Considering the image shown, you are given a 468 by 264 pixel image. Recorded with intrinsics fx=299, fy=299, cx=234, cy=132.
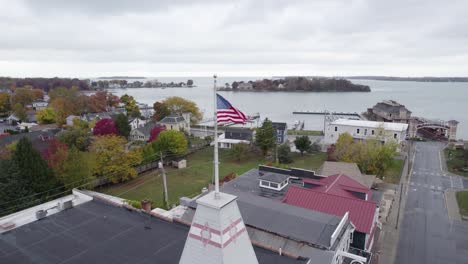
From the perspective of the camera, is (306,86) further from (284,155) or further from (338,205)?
(338,205)

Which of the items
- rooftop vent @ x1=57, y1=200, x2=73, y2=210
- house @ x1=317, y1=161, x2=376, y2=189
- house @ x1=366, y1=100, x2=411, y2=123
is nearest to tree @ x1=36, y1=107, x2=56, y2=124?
rooftop vent @ x1=57, y1=200, x2=73, y2=210

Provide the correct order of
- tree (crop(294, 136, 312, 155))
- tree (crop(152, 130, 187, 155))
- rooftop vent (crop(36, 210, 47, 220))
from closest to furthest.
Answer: rooftop vent (crop(36, 210, 47, 220)), tree (crop(152, 130, 187, 155)), tree (crop(294, 136, 312, 155))

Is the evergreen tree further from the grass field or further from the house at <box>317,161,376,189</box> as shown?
the house at <box>317,161,376,189</box>

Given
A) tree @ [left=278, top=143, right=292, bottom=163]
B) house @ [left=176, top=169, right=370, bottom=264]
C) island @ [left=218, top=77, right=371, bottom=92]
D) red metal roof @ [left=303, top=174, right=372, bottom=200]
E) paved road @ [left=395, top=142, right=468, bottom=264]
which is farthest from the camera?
island @ [left=218, top=77, right=371, bottom=92]

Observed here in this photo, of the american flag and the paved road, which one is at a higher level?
the american flag

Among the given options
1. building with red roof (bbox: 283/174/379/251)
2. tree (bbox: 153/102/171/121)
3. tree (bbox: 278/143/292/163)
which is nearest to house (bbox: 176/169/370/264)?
building with red roof (bbox: 283/174/379/251)

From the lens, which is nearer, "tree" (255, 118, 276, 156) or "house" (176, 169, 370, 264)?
"house" (176, 169, 370, 264)

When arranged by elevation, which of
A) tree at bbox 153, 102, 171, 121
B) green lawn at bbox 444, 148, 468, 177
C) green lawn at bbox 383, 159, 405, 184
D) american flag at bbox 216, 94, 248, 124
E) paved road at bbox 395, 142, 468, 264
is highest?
american flag at bbox 216, 94, 248, 124
